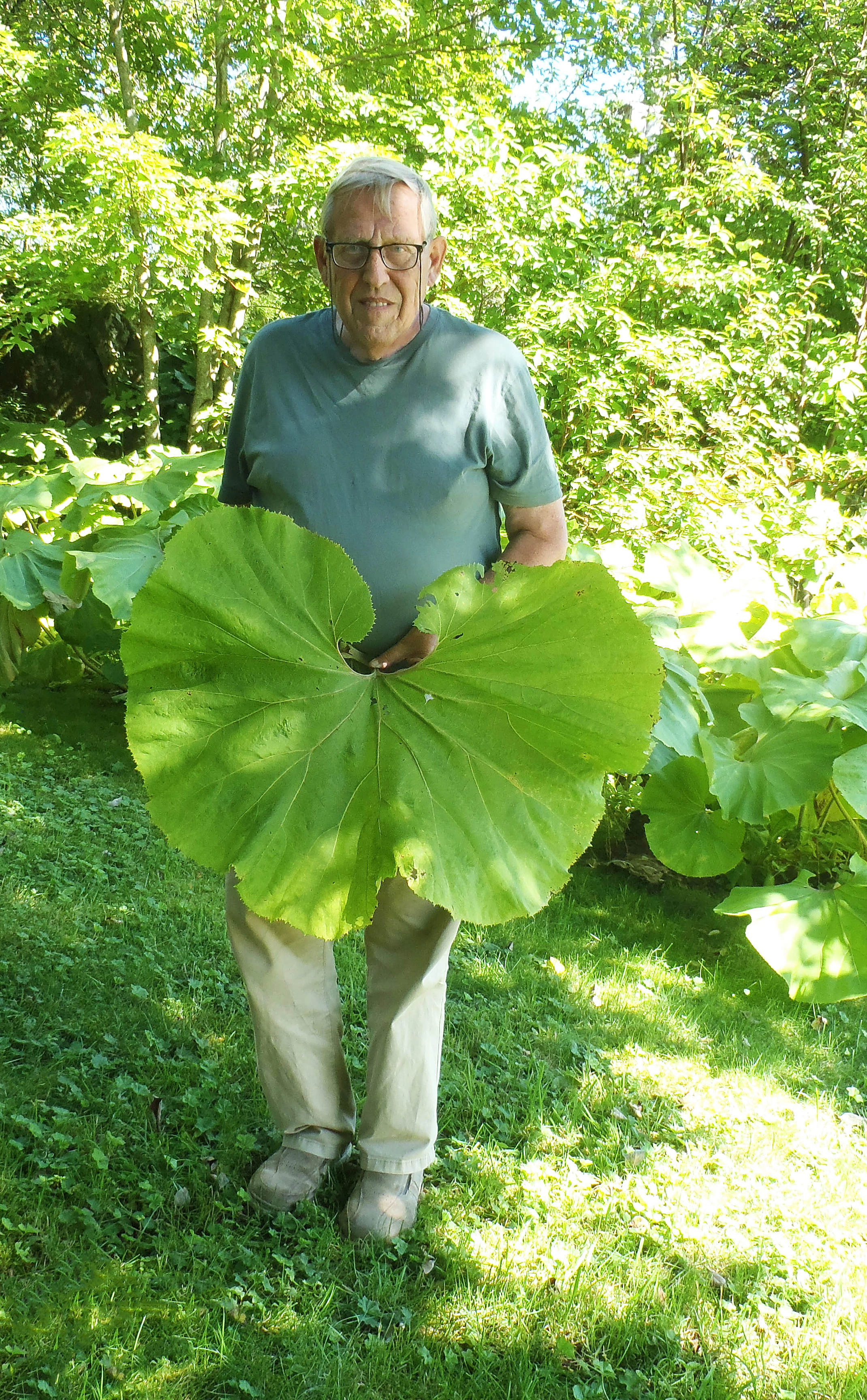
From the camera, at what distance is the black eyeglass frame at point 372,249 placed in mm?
1562

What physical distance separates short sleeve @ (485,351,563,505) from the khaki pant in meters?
0.67

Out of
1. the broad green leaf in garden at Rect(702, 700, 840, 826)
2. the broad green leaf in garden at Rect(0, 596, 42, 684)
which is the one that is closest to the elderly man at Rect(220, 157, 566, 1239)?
the broad green leaf in garden at Rect(702, 700, 840, 826)

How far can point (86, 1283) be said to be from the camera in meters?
1.59

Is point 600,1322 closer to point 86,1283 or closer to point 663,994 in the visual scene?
point 86,1283

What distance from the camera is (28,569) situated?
402 cm

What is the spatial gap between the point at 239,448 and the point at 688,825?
5.99 feet

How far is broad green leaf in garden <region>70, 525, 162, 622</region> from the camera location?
3.49 meters

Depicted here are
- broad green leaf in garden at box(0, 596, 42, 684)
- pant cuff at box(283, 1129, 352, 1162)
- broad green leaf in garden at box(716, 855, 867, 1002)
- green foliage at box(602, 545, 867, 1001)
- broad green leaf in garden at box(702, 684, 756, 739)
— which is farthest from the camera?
broad green leaf in garden at box(0, 596, 42, 684)

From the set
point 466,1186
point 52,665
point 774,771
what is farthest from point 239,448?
point 52,665

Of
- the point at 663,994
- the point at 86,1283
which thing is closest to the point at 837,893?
the point at 663,994

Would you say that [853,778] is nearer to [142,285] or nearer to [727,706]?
[727,706]

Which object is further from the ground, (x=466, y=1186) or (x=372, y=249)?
(x=372, y=249)

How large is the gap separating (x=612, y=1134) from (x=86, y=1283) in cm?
104

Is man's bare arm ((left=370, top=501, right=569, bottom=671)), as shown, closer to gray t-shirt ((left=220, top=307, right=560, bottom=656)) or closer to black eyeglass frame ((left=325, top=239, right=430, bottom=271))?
gray t-shirt ((left=220, top=307, right=560, bottom=656))
